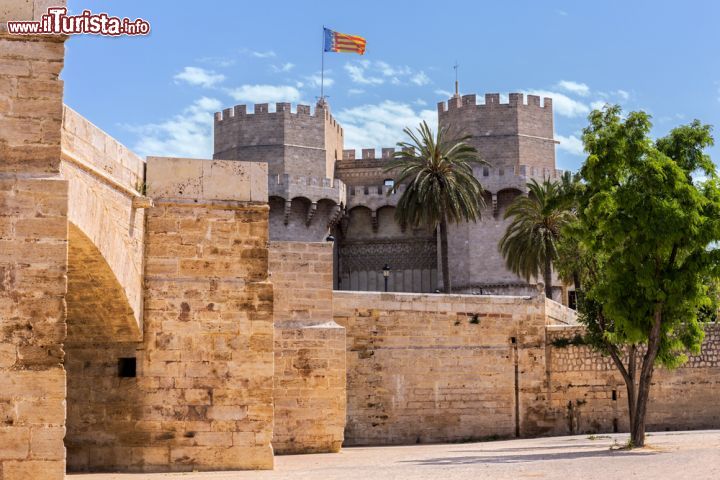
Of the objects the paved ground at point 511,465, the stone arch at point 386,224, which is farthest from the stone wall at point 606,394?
the stone arch at point 386,224

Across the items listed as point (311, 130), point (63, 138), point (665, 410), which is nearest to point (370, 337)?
point (665, 410)

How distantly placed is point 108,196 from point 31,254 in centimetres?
243

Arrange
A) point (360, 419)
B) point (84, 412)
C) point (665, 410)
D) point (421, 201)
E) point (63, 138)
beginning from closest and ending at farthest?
1. point (63, 138)
2. point (84, 412)
3. point (360, 419)
4. point (665, 410)
5. point (421, 201)

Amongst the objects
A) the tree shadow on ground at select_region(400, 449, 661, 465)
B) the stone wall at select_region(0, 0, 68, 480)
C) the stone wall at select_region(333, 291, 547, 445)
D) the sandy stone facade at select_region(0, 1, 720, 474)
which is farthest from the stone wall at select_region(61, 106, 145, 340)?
the stone wall at select_region(333, 291, 547, 445)

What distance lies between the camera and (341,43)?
4212 centimetres

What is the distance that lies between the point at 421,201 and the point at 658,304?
1611 cm

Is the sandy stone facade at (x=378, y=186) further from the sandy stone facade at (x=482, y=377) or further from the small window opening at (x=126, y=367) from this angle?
the small window opening at (x=126, y=367)

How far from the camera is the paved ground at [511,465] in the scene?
1153 cm

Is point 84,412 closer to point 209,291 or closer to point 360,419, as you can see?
point 209,291

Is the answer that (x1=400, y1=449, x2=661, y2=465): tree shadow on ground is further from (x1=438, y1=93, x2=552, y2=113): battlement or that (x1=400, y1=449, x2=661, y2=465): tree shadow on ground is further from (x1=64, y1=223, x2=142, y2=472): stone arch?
(x1=438, y1=93, x2=552, y2=113): battlement

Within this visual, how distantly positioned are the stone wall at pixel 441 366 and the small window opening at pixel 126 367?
8830mm

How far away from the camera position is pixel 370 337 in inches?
876

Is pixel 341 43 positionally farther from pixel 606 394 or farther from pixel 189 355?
pixel 189 355

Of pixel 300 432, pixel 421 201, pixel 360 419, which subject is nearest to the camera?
pixel 300 432
